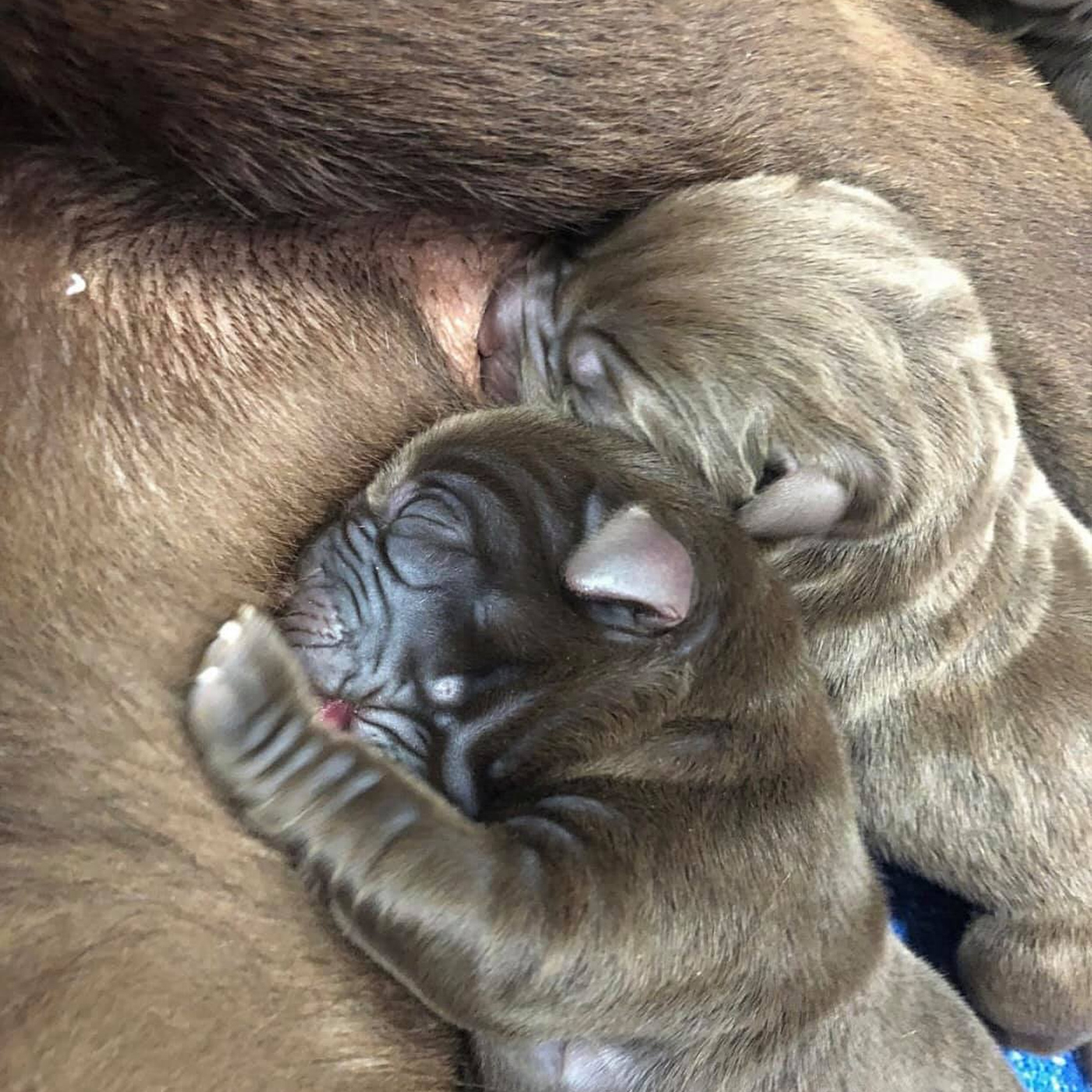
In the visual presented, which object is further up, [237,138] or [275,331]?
[237,138]

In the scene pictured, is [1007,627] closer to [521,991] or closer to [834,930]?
[834,930]

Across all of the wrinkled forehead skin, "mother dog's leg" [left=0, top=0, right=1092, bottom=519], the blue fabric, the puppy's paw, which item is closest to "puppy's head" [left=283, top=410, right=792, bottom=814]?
the wrinkled forehead skin

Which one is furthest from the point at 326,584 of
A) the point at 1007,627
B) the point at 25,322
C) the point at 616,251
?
the point at 1007,627

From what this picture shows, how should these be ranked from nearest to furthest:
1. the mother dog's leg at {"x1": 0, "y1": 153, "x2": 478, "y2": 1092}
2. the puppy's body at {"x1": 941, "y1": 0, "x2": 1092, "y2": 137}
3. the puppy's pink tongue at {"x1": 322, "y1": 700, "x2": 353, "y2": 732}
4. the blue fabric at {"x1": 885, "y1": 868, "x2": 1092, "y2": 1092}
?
the mother dog's leg at {"x1": 0, "y1": 153, "x2": 478, "y2": 1092} < the puppy's pink tongue at {"x1": 322, "y1": 700, "x2": 353, "y2": 732} < the blue fabric at {"x1": 885, "y1": 868, "x2": 1092, "y2": 1092} < the puppy's body at {"x1": 941, "y1": 0, "x2": 1092, "y2": 137}

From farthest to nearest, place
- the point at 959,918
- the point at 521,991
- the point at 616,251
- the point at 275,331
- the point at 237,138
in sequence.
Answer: the point at 959,918 < the point at 616,251 < the point at 275,331 < the point at 237,138 < the point at 521,991

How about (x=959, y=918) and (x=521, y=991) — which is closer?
(x=521, y=991)

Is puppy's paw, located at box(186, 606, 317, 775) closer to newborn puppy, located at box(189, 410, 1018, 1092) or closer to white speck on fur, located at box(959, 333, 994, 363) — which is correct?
newborn puppy, located at box(189, 410, 1018, 1092)

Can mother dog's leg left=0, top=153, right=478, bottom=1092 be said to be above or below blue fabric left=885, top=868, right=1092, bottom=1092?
above

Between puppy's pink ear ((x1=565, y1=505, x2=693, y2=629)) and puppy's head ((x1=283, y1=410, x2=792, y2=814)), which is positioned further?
puppy's head ((x1=283, y1=410, x2=792, y2=814))
